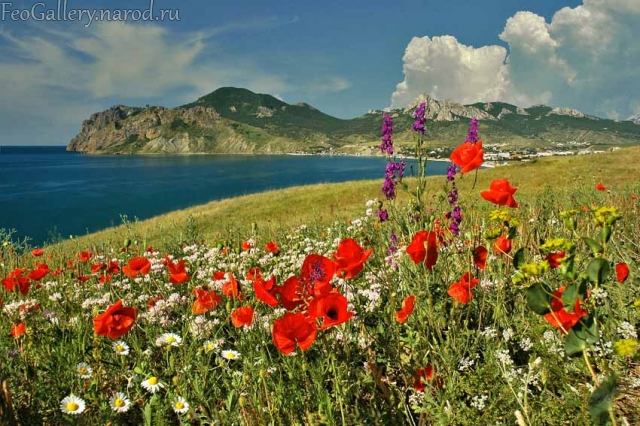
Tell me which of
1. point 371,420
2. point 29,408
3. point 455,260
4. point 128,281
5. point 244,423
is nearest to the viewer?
point 244,423

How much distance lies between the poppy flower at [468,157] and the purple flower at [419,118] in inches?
32.6

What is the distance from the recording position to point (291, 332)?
1.67m

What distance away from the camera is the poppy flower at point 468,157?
225cm

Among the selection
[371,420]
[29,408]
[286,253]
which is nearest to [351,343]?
[371,420]

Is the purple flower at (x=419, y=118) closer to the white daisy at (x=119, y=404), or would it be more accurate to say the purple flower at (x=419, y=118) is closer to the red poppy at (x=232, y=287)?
the red poppy at (x=232, y=287)

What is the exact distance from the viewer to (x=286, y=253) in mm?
5668

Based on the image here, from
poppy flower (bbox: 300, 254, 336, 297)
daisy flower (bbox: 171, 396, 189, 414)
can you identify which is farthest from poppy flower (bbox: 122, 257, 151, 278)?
poppy flower (bbox: 300, 254, 336, 297)

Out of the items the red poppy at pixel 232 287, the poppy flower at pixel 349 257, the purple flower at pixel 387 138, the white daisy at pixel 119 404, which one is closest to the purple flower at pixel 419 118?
the purple flower at pixel 387 138

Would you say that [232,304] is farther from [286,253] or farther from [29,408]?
[286,253]

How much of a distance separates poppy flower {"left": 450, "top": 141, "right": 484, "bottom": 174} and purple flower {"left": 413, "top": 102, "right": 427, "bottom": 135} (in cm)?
83

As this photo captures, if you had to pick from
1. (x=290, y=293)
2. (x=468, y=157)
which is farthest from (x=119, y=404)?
Result: (x=468, y=157)

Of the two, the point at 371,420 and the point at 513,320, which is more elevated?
the point at 513,320

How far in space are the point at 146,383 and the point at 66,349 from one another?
3.73ft

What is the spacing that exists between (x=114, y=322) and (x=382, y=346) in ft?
5.44
